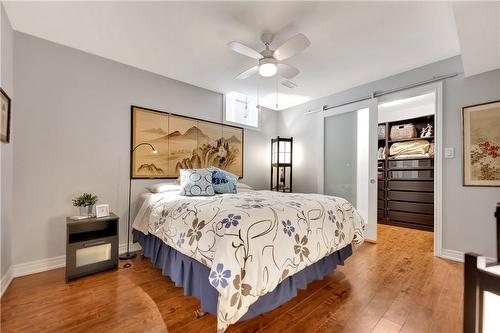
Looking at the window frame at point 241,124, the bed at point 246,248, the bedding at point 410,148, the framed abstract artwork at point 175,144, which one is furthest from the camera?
the bedding at point 410,148

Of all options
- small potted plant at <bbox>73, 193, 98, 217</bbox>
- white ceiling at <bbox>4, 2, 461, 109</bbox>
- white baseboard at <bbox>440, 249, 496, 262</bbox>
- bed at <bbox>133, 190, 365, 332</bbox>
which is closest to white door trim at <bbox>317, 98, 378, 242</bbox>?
white ceiling at <bbox>4, 2, 461, 109</bbox>

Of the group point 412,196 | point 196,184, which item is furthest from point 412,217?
point 196,184

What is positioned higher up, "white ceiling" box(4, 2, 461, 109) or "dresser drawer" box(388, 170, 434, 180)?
"white ceiling" box(4, 2, 461, 109)

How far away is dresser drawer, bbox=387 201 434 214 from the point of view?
4.05 metres

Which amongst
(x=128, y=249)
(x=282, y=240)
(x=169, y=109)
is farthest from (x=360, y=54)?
(x=128, y=249)

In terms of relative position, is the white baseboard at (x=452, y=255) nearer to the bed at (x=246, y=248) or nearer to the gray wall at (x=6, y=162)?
the bed at (x=246, y=248)

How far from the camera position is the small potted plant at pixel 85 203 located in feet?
7.37

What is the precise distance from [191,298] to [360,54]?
309cm

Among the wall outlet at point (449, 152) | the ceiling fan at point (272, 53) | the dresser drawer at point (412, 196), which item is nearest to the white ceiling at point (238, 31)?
the ceiling fan at point (272, 53)

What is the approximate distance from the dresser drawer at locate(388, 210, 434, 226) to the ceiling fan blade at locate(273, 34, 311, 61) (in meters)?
4.03

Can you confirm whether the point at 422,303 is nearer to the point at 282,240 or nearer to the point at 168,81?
the point at 282,240

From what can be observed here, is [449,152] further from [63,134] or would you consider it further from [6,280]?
[6,280]

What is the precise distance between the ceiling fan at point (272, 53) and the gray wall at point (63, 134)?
1607 millimetres

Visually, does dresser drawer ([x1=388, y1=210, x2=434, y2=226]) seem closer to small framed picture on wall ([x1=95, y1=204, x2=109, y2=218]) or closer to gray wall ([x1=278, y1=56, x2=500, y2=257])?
gray wall ([x1=278, y1=56, x2=500, y2=257])
